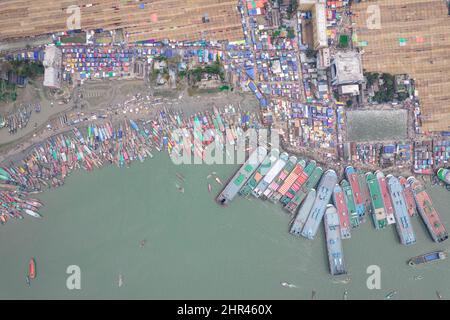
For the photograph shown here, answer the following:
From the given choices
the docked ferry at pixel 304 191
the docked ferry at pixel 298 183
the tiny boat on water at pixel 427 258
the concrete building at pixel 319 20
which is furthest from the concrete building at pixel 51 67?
the tiny boat on water at pixel 427 258

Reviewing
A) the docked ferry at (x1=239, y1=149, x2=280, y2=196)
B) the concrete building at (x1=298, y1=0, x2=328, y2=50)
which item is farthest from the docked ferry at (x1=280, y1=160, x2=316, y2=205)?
the concrete building at (x1=298, y1=0, x2=328, y2=50)

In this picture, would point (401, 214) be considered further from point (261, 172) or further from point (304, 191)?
point (261, 172)

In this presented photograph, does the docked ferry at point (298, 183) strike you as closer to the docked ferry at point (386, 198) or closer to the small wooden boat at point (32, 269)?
the docked ferry at point (386, 198)

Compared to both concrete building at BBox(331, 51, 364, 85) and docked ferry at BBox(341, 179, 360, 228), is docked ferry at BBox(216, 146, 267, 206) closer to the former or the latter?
docked ferry at BBox(341, 179, 360, 228)

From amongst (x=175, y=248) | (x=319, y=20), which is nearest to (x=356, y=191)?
(x=319, y=20)

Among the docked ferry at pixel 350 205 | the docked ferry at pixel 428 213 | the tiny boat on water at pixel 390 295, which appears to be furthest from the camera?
the docked ferry at pixel 428 213

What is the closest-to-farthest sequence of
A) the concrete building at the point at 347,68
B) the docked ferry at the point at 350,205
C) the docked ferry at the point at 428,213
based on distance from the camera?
the concrete building at the point at 347,68, the docked ferry at the point at 350,205, the docked ferry at the point at 428,213
